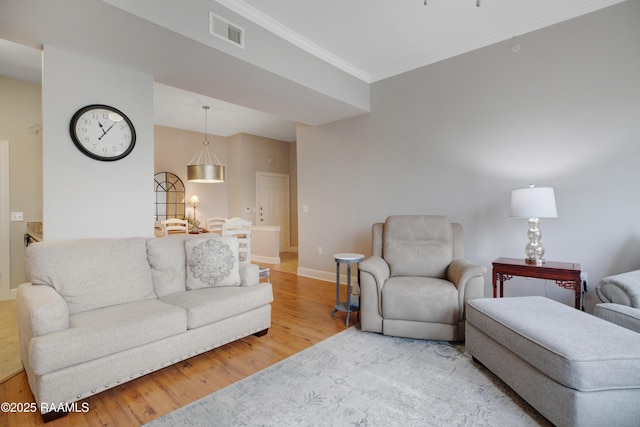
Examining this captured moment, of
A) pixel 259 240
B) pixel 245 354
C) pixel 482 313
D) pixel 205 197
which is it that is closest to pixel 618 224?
pixel 482 313

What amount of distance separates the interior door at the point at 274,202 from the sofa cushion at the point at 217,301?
4.72m

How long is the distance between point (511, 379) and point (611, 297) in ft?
3.11

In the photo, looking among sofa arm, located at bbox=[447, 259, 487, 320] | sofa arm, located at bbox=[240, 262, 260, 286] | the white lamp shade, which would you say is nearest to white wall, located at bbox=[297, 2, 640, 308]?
the white lamp shade

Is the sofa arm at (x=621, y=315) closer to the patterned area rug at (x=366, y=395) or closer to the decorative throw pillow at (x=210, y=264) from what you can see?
the patterned area rug at (x=366, y=395)

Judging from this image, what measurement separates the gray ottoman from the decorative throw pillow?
2030 mm

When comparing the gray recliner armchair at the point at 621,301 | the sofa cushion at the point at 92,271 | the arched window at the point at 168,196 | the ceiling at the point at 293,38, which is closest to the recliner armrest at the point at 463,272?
the gray recliner armchair at the point at 621,301

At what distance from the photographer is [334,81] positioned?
12.0 ft

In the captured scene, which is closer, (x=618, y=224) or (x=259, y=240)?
(x=618, y=224)

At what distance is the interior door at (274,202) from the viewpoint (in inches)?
290

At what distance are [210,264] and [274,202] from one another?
5.09 metres

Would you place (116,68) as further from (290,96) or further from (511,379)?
(511,379)

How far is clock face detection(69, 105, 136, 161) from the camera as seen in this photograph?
254 centimetres

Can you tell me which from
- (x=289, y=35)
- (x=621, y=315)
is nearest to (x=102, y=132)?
(x=289, y=35)

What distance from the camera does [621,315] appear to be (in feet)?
6.03
